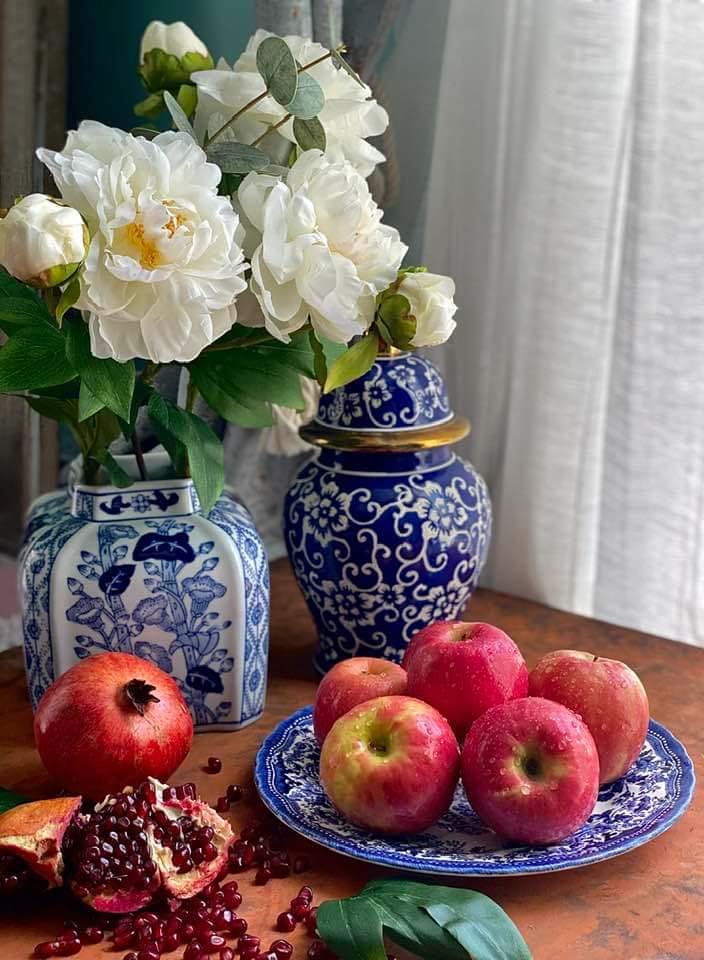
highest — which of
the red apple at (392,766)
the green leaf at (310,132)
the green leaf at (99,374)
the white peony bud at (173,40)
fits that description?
the white peony bud at (173,40)

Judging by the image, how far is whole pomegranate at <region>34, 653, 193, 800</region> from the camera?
2.77 feet

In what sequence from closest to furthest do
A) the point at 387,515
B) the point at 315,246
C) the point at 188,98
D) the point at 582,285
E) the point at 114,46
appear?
the point at 315,246 < the point at 188,98 < the point at 387,515 < the point at 582,285 < the point at 114,46

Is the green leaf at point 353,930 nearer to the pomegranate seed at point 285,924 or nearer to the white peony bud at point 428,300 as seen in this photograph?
the pomegranate seed at point 285,924

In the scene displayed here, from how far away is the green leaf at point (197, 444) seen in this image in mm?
948

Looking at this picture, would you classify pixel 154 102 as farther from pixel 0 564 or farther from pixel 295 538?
pixel 0 564

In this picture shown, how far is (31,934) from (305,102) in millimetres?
596

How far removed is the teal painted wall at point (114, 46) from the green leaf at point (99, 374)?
741 millimetres

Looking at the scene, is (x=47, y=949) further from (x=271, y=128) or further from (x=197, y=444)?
(x=271, y=128)

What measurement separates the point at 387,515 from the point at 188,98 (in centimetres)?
39

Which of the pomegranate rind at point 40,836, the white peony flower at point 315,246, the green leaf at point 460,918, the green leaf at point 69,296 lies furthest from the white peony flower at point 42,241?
the green leaf at point 460,918

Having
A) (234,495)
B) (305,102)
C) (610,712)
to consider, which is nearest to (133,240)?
(305,102)

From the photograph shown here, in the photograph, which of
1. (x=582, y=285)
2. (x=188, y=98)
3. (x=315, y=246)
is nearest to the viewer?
(x=315, y=246)

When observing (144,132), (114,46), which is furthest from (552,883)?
(114,46)

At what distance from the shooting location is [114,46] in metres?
1.52
